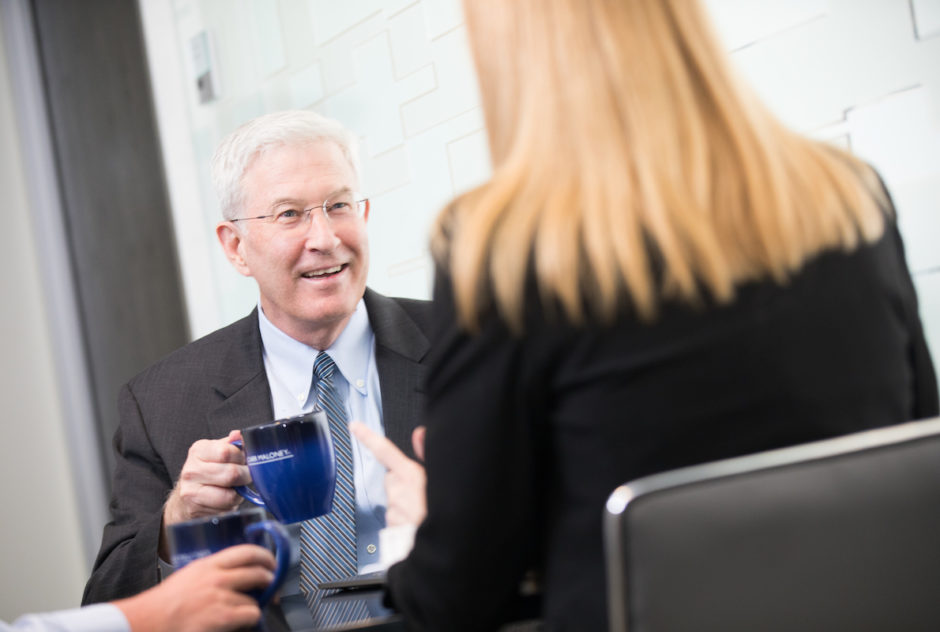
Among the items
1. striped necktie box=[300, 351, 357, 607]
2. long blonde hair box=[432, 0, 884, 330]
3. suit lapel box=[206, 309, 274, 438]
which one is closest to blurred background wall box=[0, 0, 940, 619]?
suit lapel box=[206, 309, 274, 438]

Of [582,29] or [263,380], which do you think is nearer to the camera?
[582,29]

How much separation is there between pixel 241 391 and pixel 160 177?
1.74m

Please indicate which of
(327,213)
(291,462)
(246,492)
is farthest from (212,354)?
(291,462)

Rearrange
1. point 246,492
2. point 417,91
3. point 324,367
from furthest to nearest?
point 417,91, point 324,367, point 246,492

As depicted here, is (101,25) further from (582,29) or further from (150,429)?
(582,29)

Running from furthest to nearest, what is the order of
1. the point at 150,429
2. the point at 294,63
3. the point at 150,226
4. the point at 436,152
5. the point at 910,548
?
the point at 150,226 < the point at 294,63 < the point at 436,152 < the point at 150,429 < the point at 910,548

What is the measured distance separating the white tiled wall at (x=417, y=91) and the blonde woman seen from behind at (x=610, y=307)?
2.19 ft

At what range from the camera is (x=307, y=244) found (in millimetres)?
1840

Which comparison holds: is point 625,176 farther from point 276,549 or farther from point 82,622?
point 82,622

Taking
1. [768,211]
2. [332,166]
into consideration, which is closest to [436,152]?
[332,166]

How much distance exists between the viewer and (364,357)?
1.80 metres

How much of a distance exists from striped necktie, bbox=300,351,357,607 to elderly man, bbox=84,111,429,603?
37mm

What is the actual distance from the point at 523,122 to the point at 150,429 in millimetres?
1219

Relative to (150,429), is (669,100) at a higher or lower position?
higher
